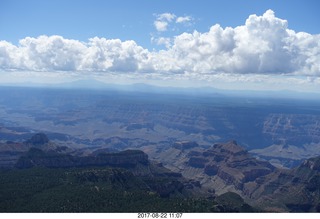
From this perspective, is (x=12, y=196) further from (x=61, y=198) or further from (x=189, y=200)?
(x=189, y=200)

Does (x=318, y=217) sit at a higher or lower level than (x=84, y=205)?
higher

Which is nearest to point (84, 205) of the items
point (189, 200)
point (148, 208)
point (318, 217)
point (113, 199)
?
point (113, 199)

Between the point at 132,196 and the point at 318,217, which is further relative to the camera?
the point at 132,196

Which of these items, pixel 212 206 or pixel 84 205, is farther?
pixel 212 206

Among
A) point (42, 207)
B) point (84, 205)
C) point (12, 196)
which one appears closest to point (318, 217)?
point (84, 205)

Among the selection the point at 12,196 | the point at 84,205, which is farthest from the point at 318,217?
the point at 12,196

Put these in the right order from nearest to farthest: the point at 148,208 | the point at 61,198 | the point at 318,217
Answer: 1. the point at 318,217
2. the point at 148,208
3. the point at 61,198

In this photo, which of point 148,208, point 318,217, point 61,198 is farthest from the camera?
point 61,198

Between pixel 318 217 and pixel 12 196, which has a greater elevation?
pixel 318 217

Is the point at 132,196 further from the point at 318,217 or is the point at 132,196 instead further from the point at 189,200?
the point at 318,217
